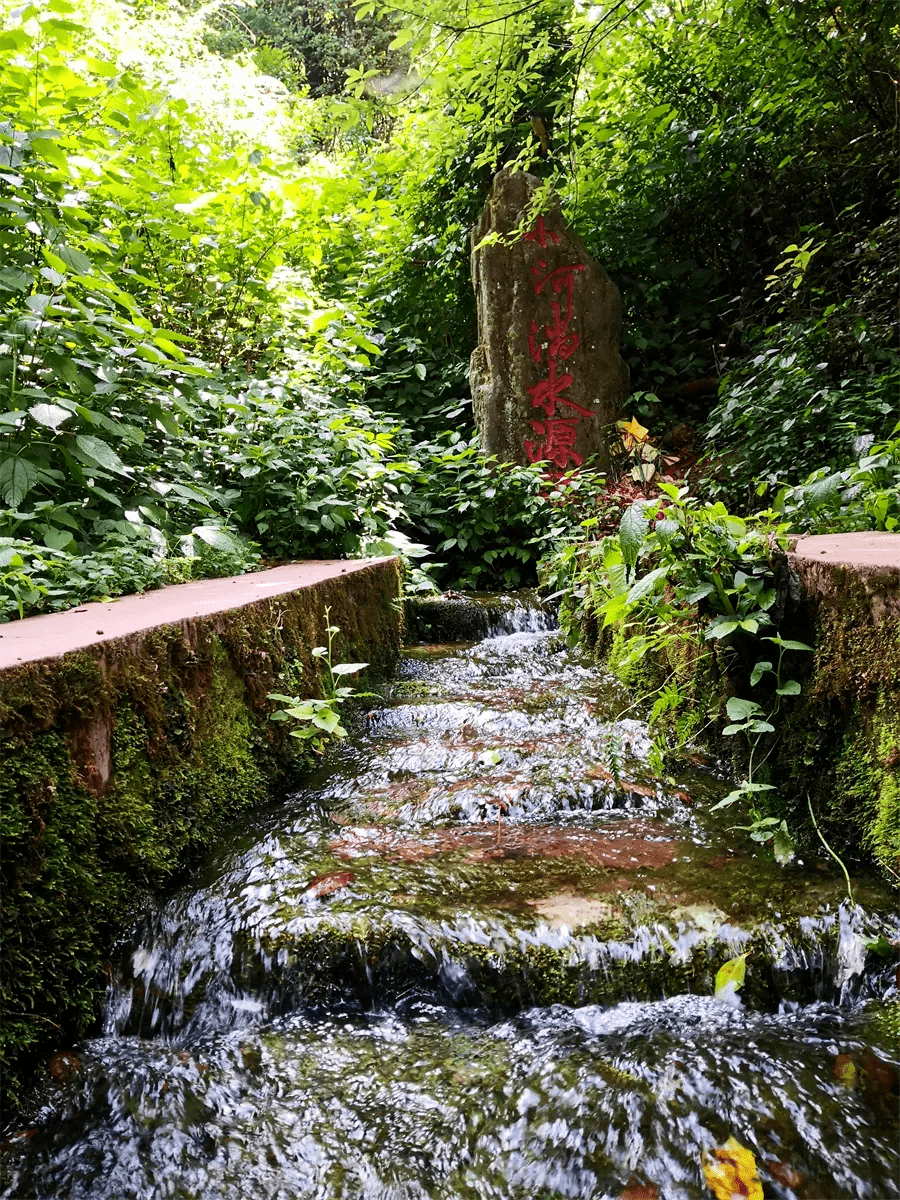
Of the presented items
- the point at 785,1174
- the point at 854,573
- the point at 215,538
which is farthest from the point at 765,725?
the point at 215,538

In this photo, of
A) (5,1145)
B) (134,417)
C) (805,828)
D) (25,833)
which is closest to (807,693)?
(805,828)

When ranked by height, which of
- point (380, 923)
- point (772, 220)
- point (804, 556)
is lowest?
point (380, 923)

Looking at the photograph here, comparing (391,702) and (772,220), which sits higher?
(772,220)

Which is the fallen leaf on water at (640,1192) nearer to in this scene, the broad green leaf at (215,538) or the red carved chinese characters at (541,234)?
the broad green leaf at (215,538)

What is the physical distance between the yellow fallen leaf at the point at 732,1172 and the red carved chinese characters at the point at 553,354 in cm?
704

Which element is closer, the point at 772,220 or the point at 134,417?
the point at 134,417

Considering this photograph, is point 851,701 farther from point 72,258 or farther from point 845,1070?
point 72,258

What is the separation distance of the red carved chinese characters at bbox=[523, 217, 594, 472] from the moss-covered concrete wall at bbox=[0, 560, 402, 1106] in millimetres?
5616

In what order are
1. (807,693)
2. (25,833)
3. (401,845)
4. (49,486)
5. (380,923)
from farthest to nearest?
(49,486), (401,845), (807,693), (380,923), (25,833)

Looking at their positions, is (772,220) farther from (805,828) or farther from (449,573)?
(805,828)

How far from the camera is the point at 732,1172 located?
135cm

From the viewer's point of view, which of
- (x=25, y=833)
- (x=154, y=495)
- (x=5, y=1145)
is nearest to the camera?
(x=5, y=1145)

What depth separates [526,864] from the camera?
7.40 feet

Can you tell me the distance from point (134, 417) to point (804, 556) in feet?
10.9
